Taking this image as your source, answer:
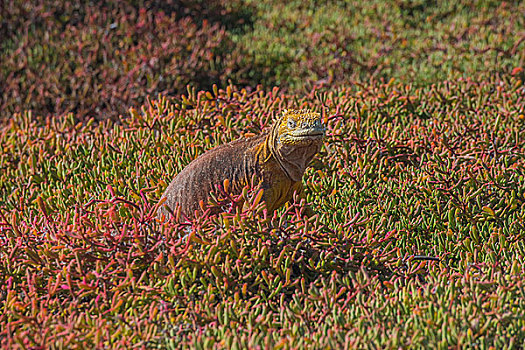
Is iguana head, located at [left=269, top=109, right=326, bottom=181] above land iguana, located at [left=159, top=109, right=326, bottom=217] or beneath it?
above

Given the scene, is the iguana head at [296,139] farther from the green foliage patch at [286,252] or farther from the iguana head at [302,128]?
the green foliage patch at [286,252]

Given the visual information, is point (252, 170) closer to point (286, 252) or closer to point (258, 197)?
point (258, 197)

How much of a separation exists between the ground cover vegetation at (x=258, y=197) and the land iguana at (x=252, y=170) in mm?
141

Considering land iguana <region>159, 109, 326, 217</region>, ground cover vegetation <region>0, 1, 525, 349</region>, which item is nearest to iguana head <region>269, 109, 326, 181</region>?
land iguana <region>159, 109, 326, 217</region>

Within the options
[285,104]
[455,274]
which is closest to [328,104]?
[285,104]

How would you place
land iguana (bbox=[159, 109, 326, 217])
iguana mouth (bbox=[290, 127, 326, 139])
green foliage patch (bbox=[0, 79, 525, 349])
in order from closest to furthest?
green foliage patch (bbox=[0, 79, 525, 349]) < iguana mouth (bbox=[290, 127, 326, 139]) < land iguana (bbox=[159, 109, 326, 217])

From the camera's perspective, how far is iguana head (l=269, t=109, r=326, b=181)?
305cm

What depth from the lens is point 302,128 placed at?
305cm

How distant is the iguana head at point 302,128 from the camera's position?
304 centimetres

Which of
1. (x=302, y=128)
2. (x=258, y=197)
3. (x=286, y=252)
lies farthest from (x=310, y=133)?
(x=286, y=252)

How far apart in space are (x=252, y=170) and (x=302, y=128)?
0.36 m

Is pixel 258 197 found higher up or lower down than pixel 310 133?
lower down

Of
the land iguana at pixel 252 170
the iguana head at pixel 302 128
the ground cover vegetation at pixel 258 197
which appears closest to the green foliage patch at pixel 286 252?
the ground cover vegetation at pixel 258 197

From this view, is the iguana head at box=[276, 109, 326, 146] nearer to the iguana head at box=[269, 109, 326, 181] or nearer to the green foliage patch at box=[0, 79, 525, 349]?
the iguana head at box=[269, 109, 326, 181]
